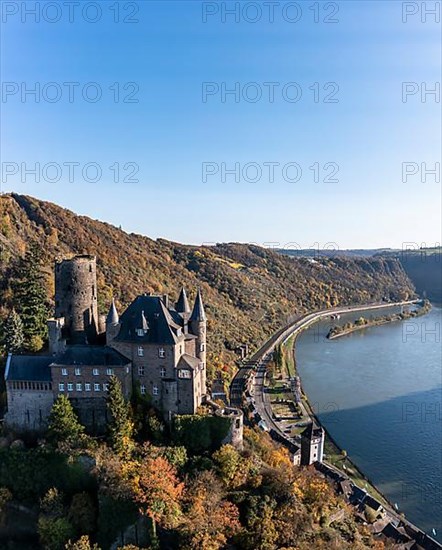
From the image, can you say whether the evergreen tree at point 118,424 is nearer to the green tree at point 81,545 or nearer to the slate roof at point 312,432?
the green tree at point 81,545

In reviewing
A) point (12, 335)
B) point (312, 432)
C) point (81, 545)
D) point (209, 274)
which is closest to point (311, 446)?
point (312, 432)

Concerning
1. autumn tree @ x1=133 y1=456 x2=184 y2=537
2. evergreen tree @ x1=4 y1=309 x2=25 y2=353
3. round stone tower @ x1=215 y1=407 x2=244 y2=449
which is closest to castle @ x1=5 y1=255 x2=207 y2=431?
round stone tower @ x1=215 y1=407 x2=244 y2=449

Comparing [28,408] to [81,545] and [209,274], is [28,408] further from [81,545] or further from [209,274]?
[209,274]

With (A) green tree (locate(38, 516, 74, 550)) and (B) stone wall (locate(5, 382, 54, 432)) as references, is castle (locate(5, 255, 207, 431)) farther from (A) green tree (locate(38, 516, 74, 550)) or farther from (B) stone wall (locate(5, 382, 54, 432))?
(A) green tree (locate(38, 516, 74, 550))

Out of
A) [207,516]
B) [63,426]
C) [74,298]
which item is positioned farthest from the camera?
[74,298]

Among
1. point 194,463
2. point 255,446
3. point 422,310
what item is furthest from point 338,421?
point 422,310

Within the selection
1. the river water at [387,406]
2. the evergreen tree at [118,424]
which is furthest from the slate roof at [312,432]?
the evergreen tree at [118,424]

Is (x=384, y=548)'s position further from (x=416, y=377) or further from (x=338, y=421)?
(x=416, y=377)
